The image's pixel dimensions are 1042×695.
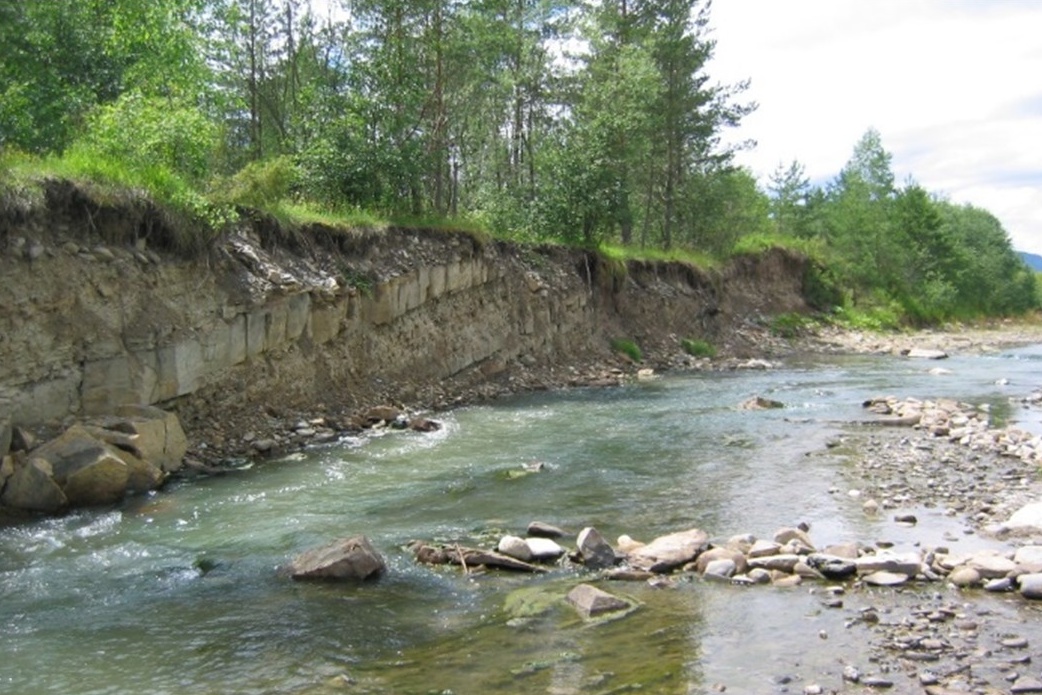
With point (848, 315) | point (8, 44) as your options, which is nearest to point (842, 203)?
point (848, 315)

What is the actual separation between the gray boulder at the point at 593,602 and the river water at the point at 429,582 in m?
0.19

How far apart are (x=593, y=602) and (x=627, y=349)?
23039 millimetres

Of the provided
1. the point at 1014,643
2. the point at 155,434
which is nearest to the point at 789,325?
the point at 155,434

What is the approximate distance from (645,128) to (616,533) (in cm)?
2730

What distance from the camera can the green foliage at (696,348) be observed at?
33.1 metres

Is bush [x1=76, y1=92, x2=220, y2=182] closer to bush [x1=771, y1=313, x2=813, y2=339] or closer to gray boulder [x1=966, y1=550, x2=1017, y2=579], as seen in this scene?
gray boulder [x1=966, y1=550, x2=1017, y2=579]

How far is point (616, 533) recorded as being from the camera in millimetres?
10078

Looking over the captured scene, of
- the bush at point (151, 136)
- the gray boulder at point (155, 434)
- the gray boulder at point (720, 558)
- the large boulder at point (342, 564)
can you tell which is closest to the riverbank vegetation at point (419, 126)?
the bush at point (151, 136)

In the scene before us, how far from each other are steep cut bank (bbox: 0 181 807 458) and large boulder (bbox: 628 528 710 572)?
27.1 ft

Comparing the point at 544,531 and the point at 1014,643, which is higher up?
the point at 544,531

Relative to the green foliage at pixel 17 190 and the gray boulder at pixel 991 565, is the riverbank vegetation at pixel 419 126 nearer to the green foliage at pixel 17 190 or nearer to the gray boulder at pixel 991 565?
the green foliage at pixel 17 190

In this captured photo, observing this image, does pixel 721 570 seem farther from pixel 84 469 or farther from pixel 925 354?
pixel 925 354

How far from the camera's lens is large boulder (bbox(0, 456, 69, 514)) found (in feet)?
35.9

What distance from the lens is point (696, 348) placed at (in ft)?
109
